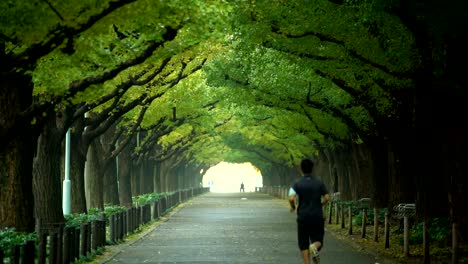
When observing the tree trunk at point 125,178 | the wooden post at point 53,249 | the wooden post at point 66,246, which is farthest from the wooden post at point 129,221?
the tree trunk at point 125,178

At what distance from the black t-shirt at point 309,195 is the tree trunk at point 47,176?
35.6 ft

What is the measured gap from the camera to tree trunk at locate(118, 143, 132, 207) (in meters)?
41.6

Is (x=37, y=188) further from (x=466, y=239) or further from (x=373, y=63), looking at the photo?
(x=466, y=239)

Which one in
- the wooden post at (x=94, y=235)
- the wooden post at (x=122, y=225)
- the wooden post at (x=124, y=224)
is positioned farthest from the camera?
the wooden post at (x=124, y=224)

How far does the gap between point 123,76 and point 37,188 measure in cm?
422

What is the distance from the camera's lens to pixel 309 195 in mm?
13562

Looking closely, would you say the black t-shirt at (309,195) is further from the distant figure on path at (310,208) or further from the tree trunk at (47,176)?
the tree trunk at (47,176)

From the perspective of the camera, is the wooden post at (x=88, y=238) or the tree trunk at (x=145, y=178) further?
the tree trunk at (x=145, y=178)

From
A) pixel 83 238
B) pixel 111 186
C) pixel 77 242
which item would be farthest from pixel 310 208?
pixel 111 186

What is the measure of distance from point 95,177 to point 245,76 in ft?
23.5

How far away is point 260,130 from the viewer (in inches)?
2359

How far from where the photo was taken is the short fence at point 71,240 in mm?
13070

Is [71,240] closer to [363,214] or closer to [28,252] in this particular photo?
[28,252]

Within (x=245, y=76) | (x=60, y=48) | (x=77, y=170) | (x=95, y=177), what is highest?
(x=245, y=76)
